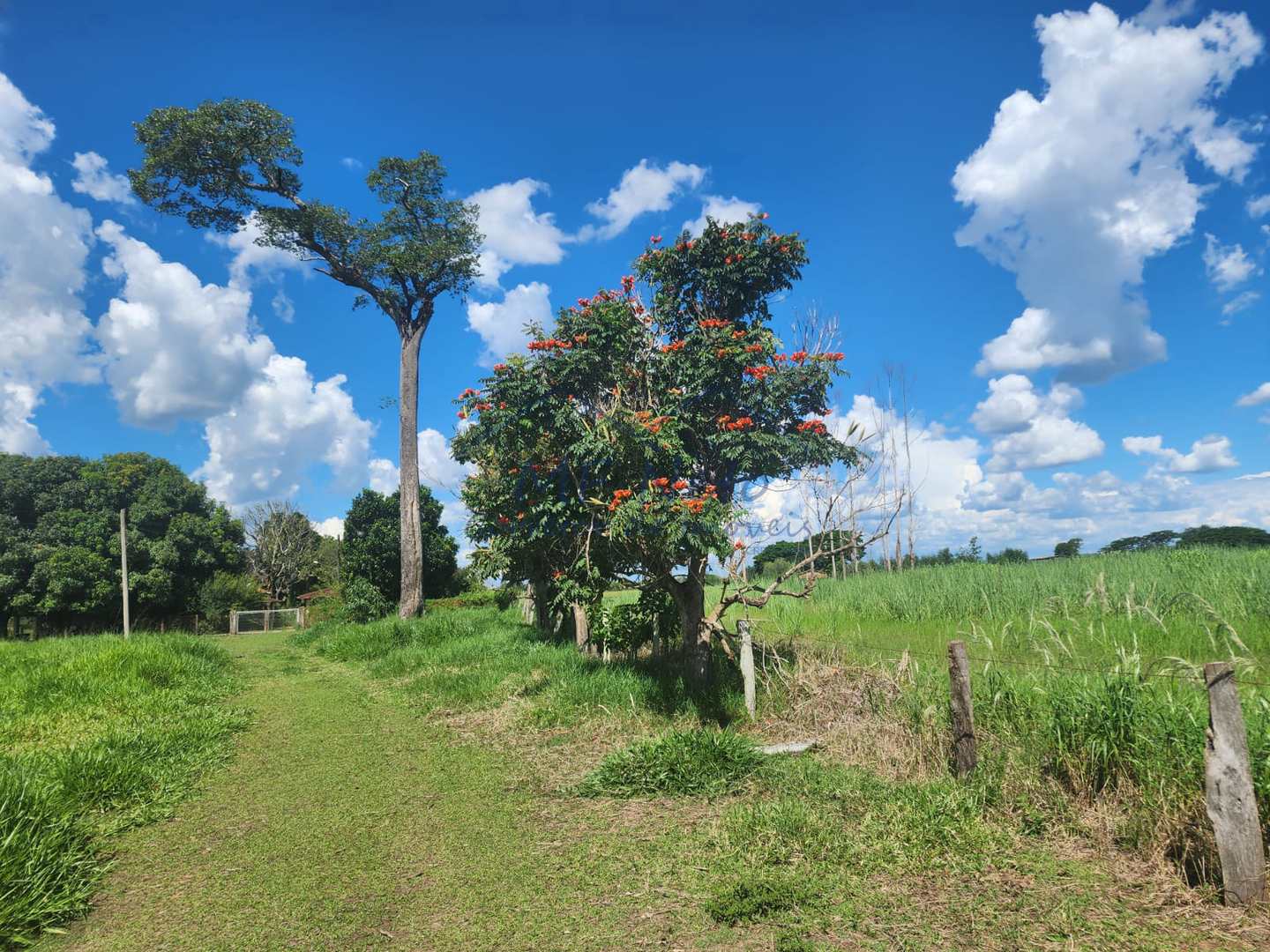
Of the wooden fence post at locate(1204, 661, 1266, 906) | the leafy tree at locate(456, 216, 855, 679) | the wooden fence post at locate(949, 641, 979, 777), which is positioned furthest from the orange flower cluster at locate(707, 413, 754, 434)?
the wooden fence post at locate(1204, 661, 1266, 906)

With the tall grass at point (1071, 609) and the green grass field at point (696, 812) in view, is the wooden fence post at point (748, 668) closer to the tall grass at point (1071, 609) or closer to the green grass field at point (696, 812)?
the green grass field at point (696, 812)

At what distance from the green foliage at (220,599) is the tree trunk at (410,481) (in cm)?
1262

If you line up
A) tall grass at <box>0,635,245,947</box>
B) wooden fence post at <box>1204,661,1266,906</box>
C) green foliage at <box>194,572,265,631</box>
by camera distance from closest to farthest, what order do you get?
1. wooden fence post at <box>1204,661,1266,906</box>
2. tall grass at <box>0,635,245,947</box>
3. green foliage at <box>194,572,265,631</box>

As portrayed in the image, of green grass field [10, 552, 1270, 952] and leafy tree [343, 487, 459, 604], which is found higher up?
leafy tree [343, 487, 459, 604]

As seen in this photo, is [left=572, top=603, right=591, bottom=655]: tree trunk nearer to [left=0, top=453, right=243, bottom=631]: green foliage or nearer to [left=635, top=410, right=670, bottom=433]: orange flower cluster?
[left=635, top=410, right=670, bottom=433]: orange flower cluster

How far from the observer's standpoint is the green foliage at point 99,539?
23156 millimetres

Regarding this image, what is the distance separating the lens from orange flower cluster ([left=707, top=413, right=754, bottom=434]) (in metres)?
6.05

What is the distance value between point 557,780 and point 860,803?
240 cm

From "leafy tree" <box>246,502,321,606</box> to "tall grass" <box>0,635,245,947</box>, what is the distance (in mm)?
24774

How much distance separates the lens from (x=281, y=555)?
35094 mm

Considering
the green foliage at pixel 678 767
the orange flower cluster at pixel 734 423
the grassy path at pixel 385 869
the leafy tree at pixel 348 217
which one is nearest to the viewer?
the grassy path at pixel 385 869

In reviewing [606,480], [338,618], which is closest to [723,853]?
[606,480]

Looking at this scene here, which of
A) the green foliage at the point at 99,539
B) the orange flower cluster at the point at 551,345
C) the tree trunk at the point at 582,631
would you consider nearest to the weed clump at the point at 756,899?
the orange flower cluster at the point at 551,345

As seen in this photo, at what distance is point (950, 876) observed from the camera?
3.51m
